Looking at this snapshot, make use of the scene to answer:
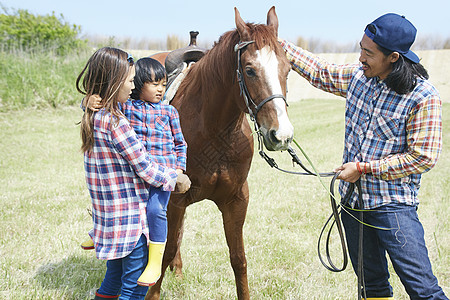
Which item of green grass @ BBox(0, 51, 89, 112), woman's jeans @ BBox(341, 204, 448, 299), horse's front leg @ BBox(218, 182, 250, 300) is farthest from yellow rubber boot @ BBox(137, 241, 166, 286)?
green grass @ BBox(0, 51, 89, 112)

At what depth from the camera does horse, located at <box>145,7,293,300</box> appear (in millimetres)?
2172

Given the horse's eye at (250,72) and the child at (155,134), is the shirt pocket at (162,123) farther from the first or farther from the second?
the horse's eye at (250,72)

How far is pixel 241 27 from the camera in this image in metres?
2.32

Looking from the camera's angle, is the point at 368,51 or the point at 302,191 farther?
the point at 302,191

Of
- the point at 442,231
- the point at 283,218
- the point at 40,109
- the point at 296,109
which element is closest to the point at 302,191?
the point at 283,218

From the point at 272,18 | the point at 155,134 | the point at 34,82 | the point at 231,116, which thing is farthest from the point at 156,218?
the point at 34,82

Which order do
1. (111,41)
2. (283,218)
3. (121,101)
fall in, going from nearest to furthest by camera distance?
(121,101) < (283,218) < (111,41)

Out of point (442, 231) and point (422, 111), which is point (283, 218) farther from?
point (422, 111)

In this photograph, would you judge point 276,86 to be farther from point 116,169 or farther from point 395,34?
point 116,169

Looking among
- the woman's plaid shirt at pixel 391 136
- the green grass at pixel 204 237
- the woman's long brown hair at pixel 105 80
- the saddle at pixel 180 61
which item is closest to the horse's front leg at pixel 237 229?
the green grass at pixel 204 237

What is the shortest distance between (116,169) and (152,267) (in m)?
0.53

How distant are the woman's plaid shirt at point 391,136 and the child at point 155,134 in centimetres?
103

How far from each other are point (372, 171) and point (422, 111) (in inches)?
15.5

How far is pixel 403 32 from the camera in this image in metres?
2.01
